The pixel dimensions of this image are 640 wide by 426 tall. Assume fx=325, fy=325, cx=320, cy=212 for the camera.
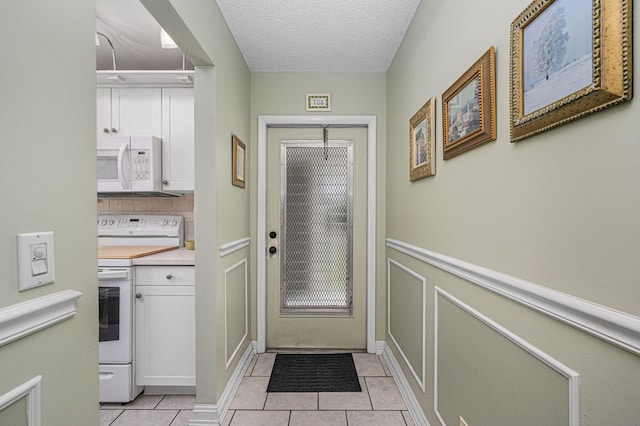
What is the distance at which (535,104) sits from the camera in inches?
34.8

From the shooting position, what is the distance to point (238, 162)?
242 cm

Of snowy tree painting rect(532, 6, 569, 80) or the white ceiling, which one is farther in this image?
the white ceiling

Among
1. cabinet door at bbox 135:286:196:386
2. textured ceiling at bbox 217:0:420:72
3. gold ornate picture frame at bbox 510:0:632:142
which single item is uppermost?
textured ceiling at bbox 217:0:420:72

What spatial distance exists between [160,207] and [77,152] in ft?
7.52

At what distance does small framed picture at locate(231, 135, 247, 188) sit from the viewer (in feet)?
7.52

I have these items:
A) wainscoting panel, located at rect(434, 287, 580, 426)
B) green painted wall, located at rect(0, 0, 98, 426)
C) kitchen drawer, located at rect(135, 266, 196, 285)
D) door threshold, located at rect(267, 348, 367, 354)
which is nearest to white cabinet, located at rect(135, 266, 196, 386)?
kitchen drawer, located at rect(135, 266, 196, 285)

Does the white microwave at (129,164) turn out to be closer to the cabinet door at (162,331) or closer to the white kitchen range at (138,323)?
the white kitchen range at (138,323)

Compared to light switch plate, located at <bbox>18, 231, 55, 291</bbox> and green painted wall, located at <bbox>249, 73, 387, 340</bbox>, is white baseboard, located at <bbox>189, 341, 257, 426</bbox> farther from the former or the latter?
light switch plate, located at <bbox>18, 231, 55, 291</bbox>

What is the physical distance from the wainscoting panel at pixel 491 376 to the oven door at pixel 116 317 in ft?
6.23

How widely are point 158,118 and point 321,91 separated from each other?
1396mm

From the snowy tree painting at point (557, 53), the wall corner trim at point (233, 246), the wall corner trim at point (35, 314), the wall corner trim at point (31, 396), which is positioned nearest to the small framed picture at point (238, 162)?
the wall corner trim at point (233, 246)

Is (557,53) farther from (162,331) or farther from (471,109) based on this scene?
(162,331)

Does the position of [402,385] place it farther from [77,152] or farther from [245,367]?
[77,152]

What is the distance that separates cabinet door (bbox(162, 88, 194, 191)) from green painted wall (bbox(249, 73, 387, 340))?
21.5 inches
